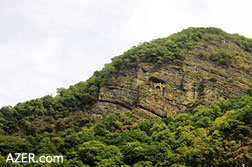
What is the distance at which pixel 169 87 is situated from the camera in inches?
3031

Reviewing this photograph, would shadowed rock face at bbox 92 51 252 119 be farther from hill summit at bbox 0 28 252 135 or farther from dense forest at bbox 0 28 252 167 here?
dense forest at bbox 0 28 252 167

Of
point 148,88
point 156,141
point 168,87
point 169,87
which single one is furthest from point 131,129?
point 169,87

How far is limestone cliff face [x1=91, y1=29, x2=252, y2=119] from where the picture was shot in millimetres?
73438

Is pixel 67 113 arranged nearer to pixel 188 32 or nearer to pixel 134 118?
pixel 134 118

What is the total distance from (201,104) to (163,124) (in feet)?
39.2

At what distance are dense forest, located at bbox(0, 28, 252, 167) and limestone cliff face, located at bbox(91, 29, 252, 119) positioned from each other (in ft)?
5.08

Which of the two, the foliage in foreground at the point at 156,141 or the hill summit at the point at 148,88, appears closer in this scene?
the foliage in foreground at the point at 156,141

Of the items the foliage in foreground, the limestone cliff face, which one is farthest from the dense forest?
the limestone cliff face

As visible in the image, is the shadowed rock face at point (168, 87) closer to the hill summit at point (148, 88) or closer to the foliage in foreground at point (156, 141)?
the hill summit at point (148, 88)

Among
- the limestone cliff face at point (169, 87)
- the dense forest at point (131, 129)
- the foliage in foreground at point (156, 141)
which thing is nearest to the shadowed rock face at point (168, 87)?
the limestone cliff face at point (169, 87)

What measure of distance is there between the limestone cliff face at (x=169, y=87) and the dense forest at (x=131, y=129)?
155 cm

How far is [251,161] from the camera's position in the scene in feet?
148

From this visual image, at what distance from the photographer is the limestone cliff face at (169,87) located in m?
73.4

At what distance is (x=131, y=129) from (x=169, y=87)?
15579 millimetres
